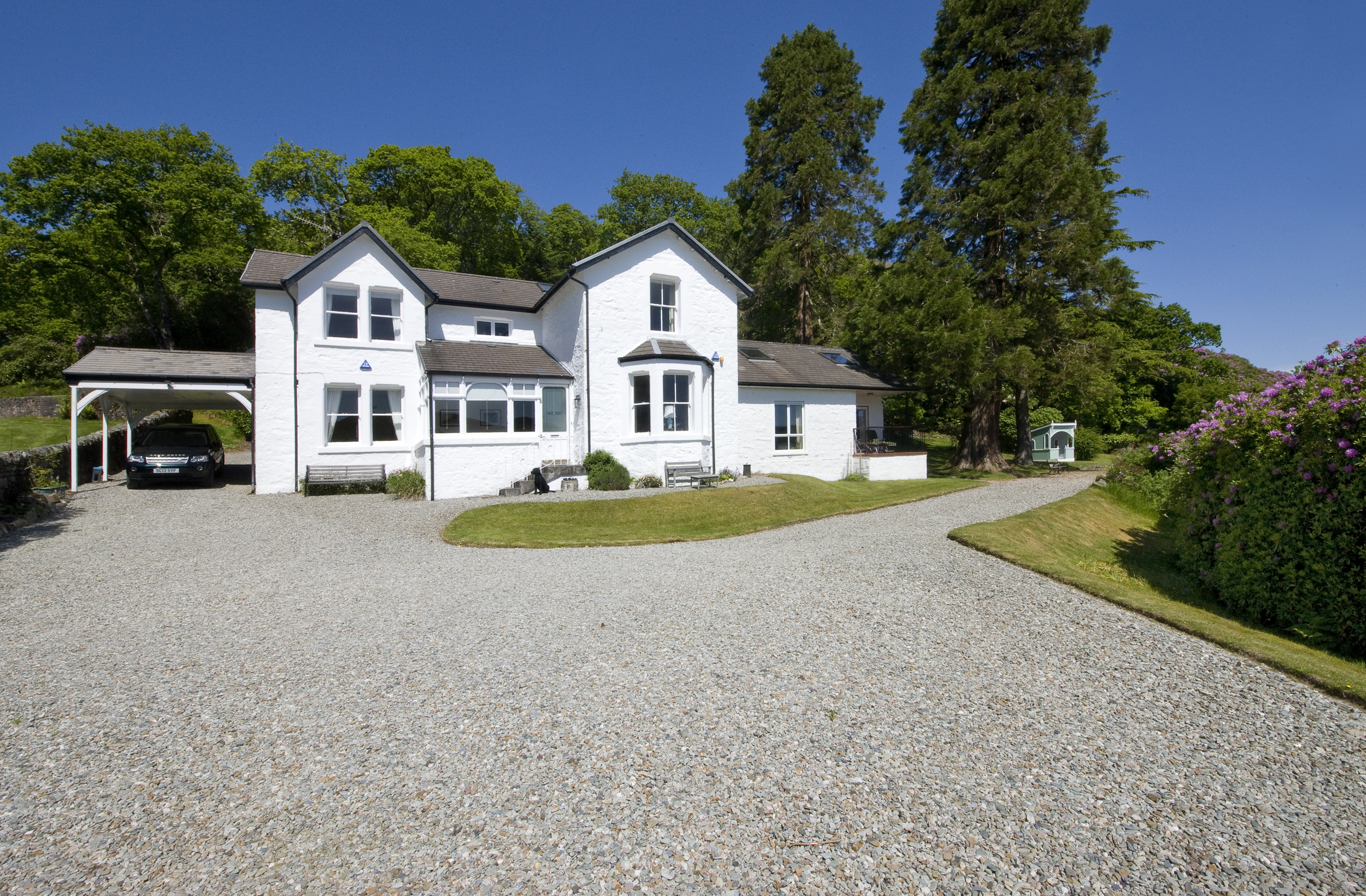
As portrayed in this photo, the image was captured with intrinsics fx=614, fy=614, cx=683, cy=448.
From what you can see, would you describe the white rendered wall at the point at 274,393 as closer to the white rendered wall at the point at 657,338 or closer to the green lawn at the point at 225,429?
the white rendered wall at the point at 657,338

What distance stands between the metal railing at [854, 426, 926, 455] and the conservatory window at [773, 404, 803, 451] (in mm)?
2750

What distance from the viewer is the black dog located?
56.1ft

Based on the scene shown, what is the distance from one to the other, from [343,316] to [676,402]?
10.6m

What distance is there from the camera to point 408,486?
1744 centimetres

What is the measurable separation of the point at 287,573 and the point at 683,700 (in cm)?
733

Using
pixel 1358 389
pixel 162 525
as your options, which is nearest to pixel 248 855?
pixel 1358 389

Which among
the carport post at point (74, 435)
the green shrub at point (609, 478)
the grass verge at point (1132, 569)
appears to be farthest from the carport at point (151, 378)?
the grass verge at point (1132, 569)

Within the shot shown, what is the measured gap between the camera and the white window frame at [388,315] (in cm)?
1927

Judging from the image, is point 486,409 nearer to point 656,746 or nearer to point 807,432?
point 807,432

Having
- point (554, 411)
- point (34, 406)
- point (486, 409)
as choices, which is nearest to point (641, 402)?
point (554, 411)

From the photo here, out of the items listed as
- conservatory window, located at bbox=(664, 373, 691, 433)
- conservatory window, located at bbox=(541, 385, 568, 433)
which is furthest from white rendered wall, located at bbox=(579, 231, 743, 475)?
conservatory window, located at bbox=(541, 385, 568, 433)

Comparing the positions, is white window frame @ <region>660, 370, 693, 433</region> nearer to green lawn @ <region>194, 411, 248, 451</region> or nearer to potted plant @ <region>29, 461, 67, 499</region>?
potted plant @ <region>29, 461, 67, 499</region>

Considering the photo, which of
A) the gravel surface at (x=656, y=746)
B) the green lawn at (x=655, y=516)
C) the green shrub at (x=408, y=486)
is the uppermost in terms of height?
the green shrub at (x=408, y=486)

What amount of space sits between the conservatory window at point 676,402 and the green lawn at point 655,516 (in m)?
3.60
